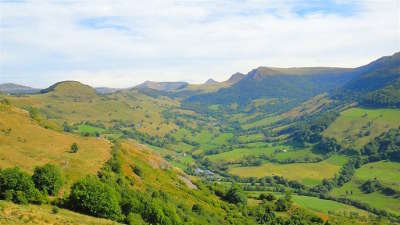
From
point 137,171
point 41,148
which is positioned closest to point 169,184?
point 137,171

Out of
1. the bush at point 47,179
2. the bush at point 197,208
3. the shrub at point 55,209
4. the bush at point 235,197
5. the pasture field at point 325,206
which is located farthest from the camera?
the pasture field at point 325,206

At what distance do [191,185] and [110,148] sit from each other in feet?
104

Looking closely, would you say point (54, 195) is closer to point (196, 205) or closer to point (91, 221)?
point (91, 221)

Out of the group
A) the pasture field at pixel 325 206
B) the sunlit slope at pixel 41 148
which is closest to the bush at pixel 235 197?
the sunlit slope at pixel 41 148

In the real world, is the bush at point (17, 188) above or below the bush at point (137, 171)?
above

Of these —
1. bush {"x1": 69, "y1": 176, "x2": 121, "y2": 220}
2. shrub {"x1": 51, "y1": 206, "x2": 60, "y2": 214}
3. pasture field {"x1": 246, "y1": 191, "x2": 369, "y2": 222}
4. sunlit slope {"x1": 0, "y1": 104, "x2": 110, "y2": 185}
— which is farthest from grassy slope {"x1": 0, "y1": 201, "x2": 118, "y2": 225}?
pasture field {"x1": 246, "y1": 191, "x2": 369, "y2": 222}

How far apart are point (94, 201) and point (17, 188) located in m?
11.2

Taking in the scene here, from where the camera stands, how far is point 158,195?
3398 inches

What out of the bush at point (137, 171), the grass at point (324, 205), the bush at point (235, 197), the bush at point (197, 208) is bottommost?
the grass at point (324, 205)

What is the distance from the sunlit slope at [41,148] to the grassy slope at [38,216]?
25.9m

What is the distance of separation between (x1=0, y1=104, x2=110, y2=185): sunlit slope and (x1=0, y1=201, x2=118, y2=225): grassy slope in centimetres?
2585

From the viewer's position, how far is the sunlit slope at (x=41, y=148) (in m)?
84.6

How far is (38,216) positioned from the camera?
4975cm

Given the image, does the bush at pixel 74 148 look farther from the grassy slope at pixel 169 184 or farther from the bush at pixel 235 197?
the bush at pixel 235 197
